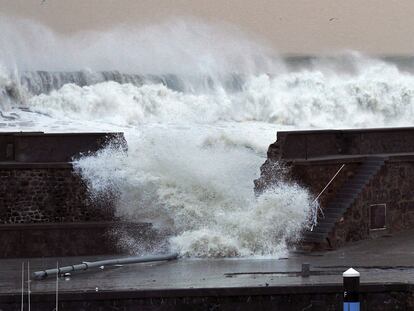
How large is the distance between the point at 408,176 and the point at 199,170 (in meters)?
3.40

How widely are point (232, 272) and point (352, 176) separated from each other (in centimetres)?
451

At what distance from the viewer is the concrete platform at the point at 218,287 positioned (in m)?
→ 14.2

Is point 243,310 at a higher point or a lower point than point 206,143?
lower

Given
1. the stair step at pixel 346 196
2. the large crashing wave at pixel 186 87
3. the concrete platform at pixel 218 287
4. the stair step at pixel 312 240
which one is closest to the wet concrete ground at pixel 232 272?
the concrete platform at pixel 218 287

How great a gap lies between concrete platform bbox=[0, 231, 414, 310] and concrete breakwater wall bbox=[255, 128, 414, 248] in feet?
7.13

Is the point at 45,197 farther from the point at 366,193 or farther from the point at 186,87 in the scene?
the point at 186,87

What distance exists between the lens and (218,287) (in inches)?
572

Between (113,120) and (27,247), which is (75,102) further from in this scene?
(27,247)

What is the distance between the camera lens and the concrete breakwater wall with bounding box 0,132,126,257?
1869cm

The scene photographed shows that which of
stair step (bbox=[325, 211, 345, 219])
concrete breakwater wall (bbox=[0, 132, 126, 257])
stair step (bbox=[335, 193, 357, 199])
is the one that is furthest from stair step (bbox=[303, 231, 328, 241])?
concrete breakwater wall (bbox=[0, 132, 126, 257])

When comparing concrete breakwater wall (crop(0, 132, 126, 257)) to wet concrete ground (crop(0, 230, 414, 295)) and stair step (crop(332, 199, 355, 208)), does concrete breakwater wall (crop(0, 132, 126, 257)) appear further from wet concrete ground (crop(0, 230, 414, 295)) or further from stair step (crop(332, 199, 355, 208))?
stair step (crop(332, 199, 355, 208))

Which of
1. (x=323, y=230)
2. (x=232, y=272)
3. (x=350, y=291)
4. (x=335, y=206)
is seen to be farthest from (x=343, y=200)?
(x=350, y=291)

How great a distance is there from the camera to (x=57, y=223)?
1894 cm

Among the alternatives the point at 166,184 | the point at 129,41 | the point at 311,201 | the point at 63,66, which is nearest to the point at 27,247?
the point at 166,184
